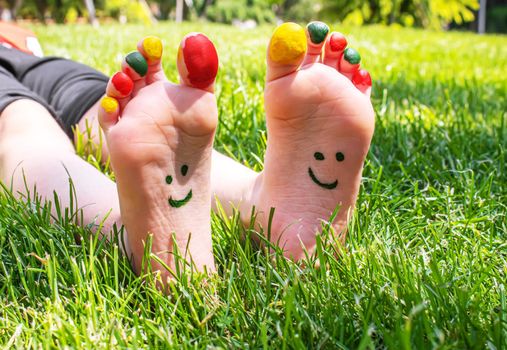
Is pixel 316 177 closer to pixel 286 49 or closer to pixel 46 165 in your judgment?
pixel 286 49

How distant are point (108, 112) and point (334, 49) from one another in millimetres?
431

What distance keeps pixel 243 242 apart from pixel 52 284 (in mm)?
365

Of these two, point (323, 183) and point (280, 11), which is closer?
point (323, 183)

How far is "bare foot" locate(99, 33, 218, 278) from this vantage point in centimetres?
92

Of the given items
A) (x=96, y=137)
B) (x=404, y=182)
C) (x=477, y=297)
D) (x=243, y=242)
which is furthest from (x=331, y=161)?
(x=96, y=137)

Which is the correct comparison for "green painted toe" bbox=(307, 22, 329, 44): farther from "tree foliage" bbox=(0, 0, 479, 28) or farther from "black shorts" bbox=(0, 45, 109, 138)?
"tree foliage" bbox=(0, 0, 479, 28)

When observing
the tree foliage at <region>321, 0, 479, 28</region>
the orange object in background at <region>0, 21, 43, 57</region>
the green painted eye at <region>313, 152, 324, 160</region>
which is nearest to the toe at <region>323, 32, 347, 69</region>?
the green painted eye at <region>313, 152, 324, 160</region>

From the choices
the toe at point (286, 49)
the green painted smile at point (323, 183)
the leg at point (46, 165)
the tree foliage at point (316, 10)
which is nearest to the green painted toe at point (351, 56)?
the toe at point (286, 49)

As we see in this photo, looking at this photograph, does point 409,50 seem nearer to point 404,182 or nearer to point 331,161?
point 404,182

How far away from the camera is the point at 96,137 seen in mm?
1552

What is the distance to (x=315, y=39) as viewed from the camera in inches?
41.0

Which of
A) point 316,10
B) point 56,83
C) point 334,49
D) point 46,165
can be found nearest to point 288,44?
point 334,49

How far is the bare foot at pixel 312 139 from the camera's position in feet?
3.38

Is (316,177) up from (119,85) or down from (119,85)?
down
